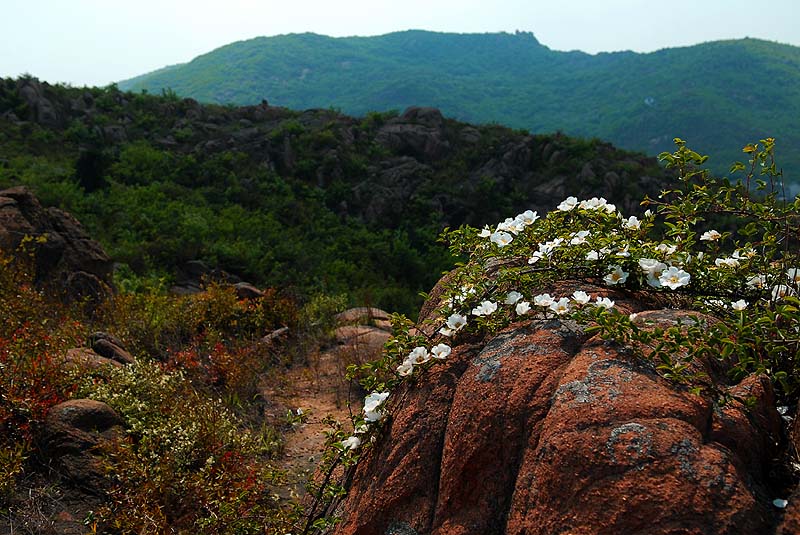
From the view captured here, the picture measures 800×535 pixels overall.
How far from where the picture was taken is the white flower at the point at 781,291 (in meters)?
2.40

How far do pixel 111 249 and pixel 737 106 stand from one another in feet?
324

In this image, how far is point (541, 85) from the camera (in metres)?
129

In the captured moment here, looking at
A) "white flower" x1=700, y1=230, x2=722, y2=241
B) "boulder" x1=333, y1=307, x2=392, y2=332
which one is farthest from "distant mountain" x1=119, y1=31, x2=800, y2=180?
"white flower" x1=700, y1=230, x2=722, y2=241

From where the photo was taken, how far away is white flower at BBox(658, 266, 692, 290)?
2.52m

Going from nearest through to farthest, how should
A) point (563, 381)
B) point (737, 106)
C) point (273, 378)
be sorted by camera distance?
point (563, 381) → point (273, 378) → point (737, 106)

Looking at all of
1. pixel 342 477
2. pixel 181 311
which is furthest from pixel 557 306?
pixel 181 311

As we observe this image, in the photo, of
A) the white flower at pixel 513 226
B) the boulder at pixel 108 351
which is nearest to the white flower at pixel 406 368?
the white flower at pixel 513 226

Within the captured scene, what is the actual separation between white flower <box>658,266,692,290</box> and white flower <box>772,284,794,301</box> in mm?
332

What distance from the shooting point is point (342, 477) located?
312 cm

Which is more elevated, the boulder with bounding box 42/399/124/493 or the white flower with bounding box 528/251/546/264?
the white flower with bounding box 528/251/546/264

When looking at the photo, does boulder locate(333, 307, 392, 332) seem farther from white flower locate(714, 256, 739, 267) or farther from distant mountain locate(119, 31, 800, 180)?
distant mountain locate(119, 31, 800, 180)

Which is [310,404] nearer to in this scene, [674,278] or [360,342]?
[360,342]

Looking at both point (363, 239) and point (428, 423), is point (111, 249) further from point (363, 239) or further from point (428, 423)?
point (428, 423)

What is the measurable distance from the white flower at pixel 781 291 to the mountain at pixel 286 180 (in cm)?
1307
